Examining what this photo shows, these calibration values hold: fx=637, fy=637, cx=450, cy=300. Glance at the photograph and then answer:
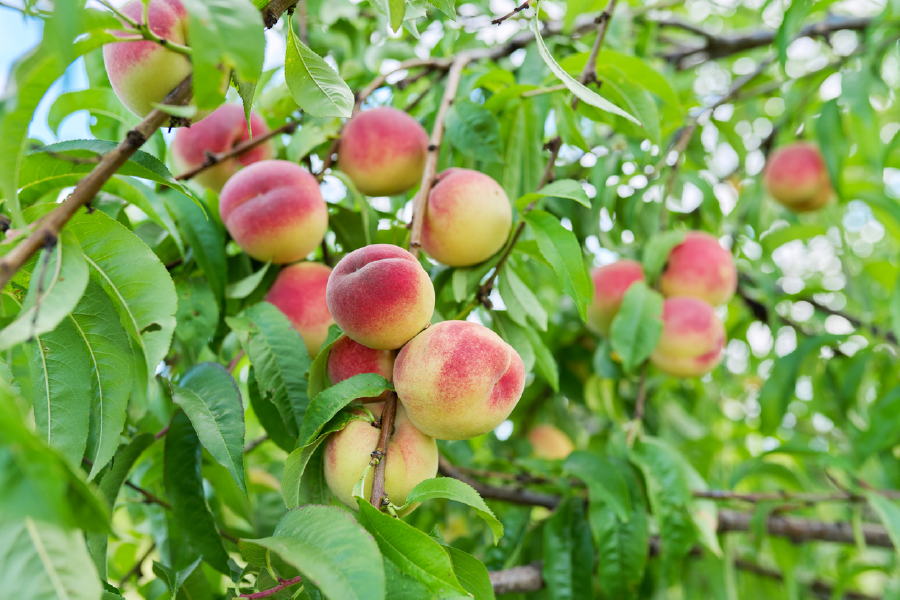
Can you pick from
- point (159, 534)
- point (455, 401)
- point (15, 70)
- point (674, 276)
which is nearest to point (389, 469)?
point (455, 401)

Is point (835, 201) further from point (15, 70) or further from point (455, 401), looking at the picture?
point (15, 70)

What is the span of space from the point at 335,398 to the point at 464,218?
0.35 metres

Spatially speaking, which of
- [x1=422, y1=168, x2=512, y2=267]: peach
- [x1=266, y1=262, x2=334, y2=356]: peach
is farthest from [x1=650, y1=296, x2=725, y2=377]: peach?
[x1=266, y1=262, x2=334, y2=356]: peach

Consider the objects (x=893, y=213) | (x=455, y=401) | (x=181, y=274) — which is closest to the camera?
(x=455, y=401)

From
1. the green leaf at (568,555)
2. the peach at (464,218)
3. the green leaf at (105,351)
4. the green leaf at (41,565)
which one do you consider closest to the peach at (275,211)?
the peach at (464,218)

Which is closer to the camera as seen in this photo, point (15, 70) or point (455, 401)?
point (15, 70)

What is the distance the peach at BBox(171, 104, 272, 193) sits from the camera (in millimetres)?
1098

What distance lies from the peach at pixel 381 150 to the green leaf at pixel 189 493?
478mm

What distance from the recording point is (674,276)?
4.63 feet

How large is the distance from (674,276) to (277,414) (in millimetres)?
934

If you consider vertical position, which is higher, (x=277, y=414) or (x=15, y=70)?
(x=15, y=70)

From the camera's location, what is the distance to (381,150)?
105 cm

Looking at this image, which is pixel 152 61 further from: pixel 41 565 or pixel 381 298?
pixel 41 565

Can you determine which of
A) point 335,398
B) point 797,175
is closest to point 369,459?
point 335,398
